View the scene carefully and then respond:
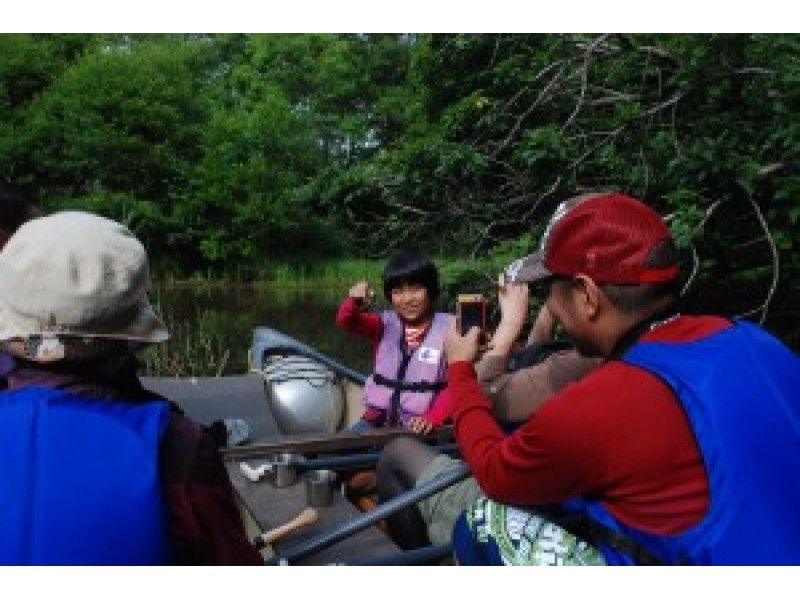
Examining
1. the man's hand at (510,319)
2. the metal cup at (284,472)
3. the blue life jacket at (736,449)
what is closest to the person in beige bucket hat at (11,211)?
the metal cup at (284,472)

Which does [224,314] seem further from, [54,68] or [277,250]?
[54,68]

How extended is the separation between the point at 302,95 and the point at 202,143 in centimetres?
684

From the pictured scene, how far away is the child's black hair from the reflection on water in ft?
13.5

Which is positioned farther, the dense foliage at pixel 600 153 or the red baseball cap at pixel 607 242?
the dense foliage at pixel 600 153

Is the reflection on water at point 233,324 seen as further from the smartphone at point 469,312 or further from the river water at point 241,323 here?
the smartphone at point 469,312

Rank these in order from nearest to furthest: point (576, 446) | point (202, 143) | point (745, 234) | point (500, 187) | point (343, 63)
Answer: point (576, 446) < point (745, 234) < point (500, 187) < point (202, 143) < point (343, 63)

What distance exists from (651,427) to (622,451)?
0.19 feet

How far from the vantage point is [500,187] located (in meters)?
6.24

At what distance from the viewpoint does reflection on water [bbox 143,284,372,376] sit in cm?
873

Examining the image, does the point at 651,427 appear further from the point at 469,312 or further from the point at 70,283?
the point at 469,312

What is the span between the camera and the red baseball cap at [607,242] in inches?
59.8

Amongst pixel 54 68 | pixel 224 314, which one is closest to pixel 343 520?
pixel 224 314

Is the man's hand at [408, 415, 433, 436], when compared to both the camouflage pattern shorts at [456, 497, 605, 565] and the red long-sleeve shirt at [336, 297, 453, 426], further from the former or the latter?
the camouflage pattern shorts at [456, 497, 605, 565]

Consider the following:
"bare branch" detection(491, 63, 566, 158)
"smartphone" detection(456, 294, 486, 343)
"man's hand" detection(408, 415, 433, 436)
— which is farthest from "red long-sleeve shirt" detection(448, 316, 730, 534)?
"bare branch" detection(491, 63, 566, 158)
